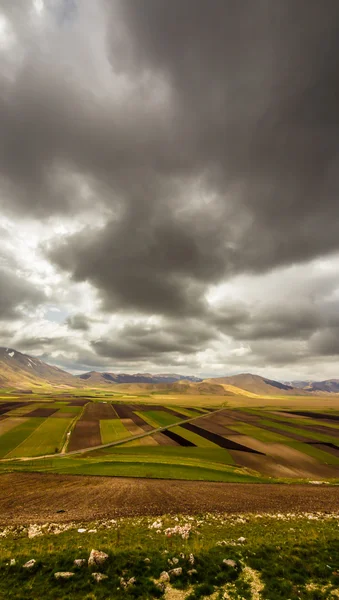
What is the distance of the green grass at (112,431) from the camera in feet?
253

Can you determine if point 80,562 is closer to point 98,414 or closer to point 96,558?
point 96,558

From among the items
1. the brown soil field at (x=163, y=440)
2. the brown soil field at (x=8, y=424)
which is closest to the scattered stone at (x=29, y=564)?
the brown soil field at (x=163, y=440)

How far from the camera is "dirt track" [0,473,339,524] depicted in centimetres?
2567

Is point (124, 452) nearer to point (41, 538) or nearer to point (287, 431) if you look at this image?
point (41, 538)

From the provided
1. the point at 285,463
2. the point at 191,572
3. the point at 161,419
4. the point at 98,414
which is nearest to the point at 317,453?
the point at 285,463

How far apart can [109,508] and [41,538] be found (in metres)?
10.1

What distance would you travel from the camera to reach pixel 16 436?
7556 centimetres

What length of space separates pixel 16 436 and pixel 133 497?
64.1 metres

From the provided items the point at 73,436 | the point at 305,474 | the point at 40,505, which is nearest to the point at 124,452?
the point at 73,436

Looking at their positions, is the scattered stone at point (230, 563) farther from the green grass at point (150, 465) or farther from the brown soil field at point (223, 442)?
the brown soil field at point (223, 442)

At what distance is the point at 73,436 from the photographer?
78.5m

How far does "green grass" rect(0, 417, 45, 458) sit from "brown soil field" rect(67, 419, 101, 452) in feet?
45.4

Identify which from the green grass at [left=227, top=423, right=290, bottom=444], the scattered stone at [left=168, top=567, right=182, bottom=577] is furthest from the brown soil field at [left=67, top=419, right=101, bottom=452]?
the scattered stone at [left=168, top=567, right=182, bottom=577]

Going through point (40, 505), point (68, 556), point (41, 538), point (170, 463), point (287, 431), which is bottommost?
point (287, 431)
